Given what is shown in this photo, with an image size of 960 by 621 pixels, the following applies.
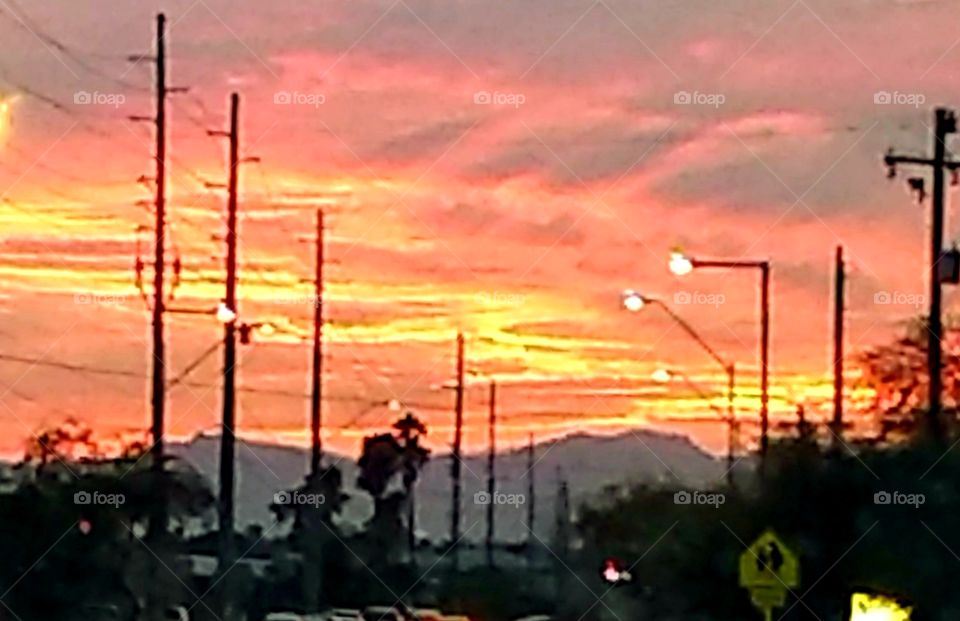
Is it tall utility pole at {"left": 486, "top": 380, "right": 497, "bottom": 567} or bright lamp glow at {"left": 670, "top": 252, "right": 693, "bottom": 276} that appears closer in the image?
bright lamp glow at {"left": 670, "top": 252, "right": 693, "bottom": 276}

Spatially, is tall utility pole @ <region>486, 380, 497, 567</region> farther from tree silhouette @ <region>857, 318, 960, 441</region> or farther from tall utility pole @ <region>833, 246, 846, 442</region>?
tall utility pole @ <region>833, 246, 846, 442</region>

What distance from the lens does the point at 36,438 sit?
2849 inches

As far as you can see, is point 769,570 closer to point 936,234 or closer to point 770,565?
point 770,565

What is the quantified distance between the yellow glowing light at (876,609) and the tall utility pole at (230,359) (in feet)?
69.6

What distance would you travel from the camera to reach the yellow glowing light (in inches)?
1037

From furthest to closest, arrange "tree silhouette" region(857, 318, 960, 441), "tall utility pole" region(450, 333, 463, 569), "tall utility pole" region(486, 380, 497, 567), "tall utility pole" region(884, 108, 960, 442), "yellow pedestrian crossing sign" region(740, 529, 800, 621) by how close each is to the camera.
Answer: "tall utility pole" region(486, 380, 497, 567), "tall utility pole" region(450, 333, 463, 569), "tree silhouette" region(857, 318, 960, 441), "tall utility pole" region(884, 108, 960, 442), "yellow pedestrian crossing sign" region(740, 529, 800, 621)

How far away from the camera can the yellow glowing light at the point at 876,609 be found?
26.3 metres

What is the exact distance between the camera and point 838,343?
1890 inches

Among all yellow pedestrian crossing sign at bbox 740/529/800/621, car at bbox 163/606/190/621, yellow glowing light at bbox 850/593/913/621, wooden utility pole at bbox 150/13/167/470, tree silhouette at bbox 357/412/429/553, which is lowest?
car at bbox 163/606/190/621

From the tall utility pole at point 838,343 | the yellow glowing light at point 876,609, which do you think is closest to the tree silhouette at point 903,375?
the tall utility pole at point 838,343

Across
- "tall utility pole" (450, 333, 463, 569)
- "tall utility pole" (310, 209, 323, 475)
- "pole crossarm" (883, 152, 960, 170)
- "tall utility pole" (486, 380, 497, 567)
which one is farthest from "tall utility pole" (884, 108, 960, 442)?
"tall utility pole" (486, 380, 497, 567)

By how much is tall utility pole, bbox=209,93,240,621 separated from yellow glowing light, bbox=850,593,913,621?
69.6 ft

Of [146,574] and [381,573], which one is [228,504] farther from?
[381,573]

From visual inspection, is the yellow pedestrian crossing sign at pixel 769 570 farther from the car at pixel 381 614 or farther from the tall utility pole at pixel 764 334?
the car at pixel 381 614
